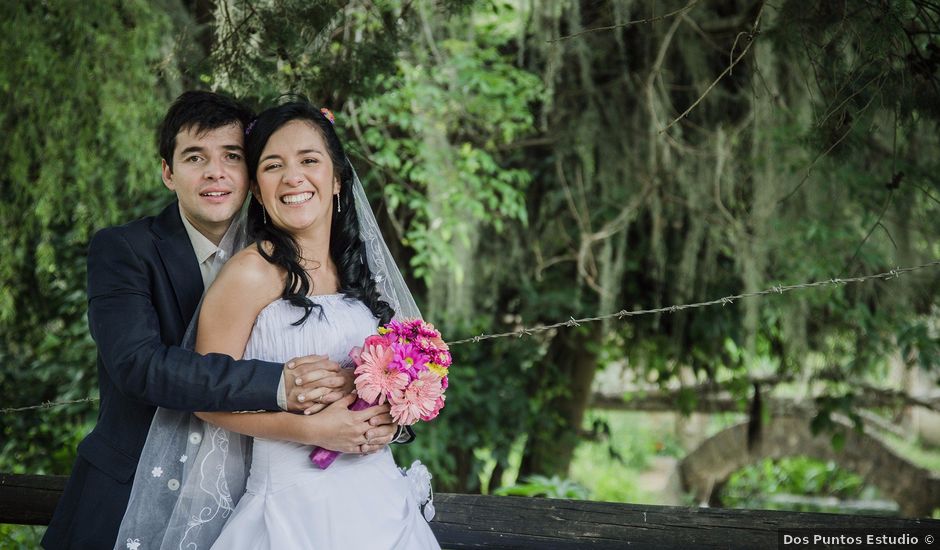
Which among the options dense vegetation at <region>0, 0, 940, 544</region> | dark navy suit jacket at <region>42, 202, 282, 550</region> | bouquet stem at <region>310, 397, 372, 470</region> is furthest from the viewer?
dense vegetation at <region>0, 0, 940, 544</region>

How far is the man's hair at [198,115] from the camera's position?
84.3 inches

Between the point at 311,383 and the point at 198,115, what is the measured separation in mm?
721

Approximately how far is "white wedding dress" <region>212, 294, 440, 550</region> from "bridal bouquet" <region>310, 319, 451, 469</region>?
6 centimetres

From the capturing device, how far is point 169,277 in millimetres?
2082

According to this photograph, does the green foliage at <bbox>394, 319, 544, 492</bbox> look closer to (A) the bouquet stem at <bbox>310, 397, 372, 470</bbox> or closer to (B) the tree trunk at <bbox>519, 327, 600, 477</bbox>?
(B) the tree trunk at <bbox>519, 327, 600, 477</bbox>

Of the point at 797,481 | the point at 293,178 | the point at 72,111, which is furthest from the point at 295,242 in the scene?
the point at 797,481

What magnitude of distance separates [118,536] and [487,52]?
12.4 ft

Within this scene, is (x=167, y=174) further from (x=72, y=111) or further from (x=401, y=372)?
(x=72, y=111)

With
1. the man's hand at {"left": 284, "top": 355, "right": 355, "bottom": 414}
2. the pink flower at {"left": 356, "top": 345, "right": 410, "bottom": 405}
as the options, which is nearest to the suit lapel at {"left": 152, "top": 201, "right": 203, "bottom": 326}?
the man's hand at {"left": 284, "top": 355, "right": 355, "bottom": 414}

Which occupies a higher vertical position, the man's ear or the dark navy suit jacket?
the man's ear

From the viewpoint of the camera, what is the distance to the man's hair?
2.14m

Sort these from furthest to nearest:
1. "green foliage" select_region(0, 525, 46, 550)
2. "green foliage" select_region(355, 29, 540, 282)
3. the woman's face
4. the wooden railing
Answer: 1. "green foliage" select_region(355, 29, 540, 282)
2. "green foliage" select_region(0, 525, 46, 550)
3. the wooden railing
4. the woman's face

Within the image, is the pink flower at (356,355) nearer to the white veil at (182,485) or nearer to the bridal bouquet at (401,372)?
the bridal bouquet at (401,372)

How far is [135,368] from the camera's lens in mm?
1867
